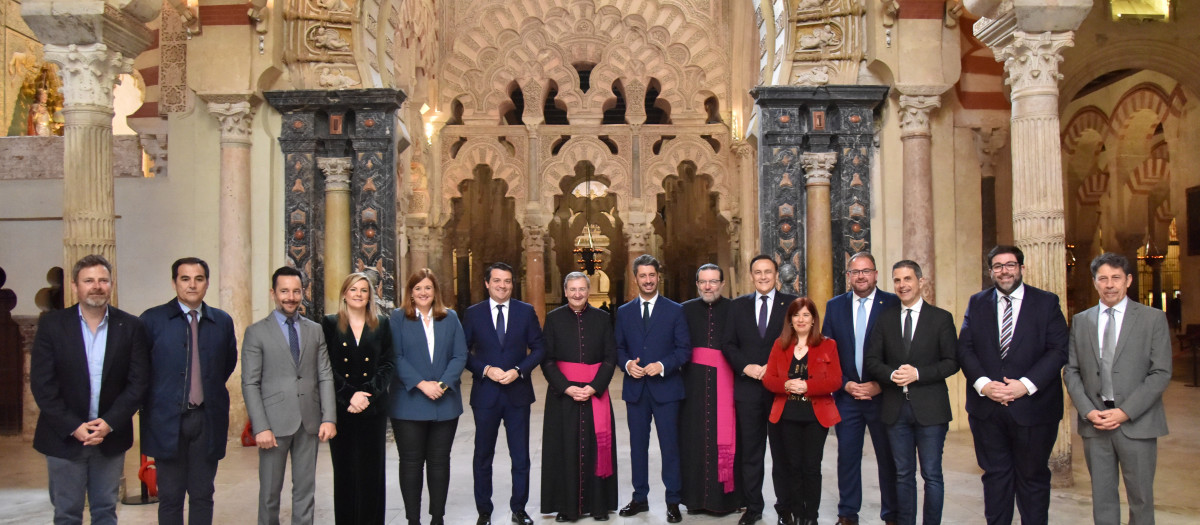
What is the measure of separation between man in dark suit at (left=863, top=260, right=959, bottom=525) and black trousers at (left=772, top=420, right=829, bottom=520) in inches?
15.5

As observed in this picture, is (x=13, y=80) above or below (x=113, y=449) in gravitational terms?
above

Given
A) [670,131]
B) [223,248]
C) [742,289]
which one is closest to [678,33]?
[670,131]

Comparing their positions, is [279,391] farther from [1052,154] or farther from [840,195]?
[840,195]

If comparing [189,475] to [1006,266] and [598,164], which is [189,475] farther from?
[598,164]

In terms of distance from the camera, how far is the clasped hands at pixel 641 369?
550cm

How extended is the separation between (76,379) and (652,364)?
114 inches

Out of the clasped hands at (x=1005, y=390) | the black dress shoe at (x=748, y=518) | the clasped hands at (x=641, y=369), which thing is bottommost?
the black dress shoe at (x=748, y=518)

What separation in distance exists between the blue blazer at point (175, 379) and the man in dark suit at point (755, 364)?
2714 mm

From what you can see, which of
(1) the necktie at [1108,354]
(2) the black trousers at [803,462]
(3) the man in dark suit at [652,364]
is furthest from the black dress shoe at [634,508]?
(1) the necktie at [1108,354]

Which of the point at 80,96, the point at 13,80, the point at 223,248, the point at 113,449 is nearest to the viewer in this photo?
the point at 113,449

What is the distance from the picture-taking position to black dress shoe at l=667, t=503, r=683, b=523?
558cm

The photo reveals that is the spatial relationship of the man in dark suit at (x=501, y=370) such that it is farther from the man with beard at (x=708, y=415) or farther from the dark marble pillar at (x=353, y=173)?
the dark marble pillar at (x=353, y=173)

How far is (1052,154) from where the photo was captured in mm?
6516

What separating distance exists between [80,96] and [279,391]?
10.3ft
